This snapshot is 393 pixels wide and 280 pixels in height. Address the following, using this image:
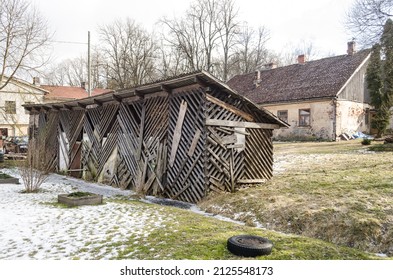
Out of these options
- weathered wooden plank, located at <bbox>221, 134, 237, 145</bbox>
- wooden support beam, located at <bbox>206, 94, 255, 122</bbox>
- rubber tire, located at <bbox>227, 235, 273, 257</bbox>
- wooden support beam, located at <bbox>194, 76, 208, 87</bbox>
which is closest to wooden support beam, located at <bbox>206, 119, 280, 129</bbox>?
wooden support beam, located at <bbox>206, 94, 255, 122</bbox>

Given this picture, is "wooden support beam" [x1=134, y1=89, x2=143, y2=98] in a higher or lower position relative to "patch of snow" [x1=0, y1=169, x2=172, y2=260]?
higher

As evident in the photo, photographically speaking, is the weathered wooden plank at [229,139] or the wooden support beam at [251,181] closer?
the weathered wooden plank at [229,139]

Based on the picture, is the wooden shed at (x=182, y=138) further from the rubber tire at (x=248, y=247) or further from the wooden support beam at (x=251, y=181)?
the rubber tire at (x=248, y=247)

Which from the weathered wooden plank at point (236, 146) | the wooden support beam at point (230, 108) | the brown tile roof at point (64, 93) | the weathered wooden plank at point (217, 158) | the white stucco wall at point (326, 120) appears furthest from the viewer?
the brown tile roof at point (64, 93)

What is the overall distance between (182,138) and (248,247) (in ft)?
18.7

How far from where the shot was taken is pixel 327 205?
282 inches

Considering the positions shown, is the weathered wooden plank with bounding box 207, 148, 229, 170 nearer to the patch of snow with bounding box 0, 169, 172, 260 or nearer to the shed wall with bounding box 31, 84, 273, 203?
the shed wall with bounding box 31, 84, 273, 203

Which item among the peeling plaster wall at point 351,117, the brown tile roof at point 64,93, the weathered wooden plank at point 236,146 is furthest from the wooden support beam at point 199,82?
the brown tile roof at point 64,93

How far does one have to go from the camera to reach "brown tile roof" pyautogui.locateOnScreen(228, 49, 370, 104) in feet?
80.1

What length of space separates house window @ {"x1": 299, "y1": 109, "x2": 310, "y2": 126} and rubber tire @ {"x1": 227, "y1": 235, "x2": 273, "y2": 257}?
21.9 meters

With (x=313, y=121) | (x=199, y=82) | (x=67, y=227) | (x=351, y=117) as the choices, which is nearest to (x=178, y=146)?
(x=199, y=82)

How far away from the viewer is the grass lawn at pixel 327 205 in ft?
19.2

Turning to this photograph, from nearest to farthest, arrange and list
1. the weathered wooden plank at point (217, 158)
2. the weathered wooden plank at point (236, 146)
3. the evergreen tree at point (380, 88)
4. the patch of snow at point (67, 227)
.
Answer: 1. the patch of snow at point (67, 227)
2. the weathered wooden plank at point (217, 158)
3. the weathered wooden plank at point (236, 146)
4. the evergreen tree at point (380, 88)

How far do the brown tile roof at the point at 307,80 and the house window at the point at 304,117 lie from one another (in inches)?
42.7
